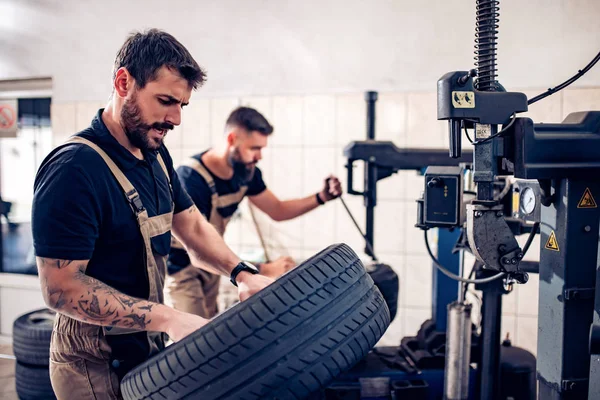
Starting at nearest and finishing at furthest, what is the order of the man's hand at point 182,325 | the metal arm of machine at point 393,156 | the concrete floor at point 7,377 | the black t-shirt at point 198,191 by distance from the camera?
the man's hand at point 182,325 → the metal arm of machine at point 393,156 → the black t-shirt at point 198,191 → the concrete floor at point 7,377

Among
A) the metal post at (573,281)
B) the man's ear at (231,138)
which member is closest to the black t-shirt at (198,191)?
the man's ear at (231,138)

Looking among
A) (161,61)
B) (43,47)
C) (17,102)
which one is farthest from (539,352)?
(17,102)

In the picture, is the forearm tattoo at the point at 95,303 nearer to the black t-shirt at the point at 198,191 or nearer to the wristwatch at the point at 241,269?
the wristwatch at the point at 241,269

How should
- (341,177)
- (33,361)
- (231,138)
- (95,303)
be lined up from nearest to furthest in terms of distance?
1. (95,303)
2. (231,138)
3. (33,361)
4. (341,177)

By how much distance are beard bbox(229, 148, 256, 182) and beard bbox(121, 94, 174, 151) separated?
1015mm

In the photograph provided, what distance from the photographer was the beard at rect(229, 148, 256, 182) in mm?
2354

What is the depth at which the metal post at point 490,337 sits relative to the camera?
1.79 metres

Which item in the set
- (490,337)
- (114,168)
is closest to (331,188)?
(490,337)

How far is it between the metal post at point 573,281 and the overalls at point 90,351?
3.36 ft

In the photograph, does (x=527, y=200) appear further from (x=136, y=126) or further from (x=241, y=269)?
(x=136, y=126)

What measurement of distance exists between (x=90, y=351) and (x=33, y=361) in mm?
1532

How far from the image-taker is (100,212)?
3.90ft

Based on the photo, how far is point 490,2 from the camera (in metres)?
1.19

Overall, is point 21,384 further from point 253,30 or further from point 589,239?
point 589,239
